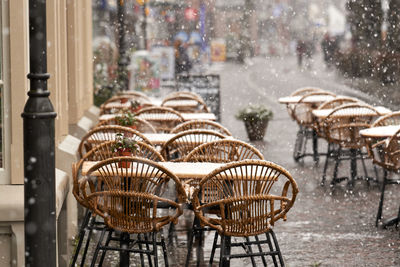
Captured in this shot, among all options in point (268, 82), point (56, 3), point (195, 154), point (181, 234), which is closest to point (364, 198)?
point (181, 234)

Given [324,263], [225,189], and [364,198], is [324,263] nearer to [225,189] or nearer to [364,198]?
[225,189]

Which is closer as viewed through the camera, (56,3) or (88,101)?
(56,3)

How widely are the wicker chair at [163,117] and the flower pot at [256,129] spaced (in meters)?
4.41

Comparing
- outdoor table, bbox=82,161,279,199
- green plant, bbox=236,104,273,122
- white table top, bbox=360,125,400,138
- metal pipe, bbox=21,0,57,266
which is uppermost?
metal pipe, bbox=21,0,57,266

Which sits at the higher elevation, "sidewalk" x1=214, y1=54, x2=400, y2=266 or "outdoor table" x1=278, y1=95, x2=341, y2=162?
"outdoor table" x1=278, y1=95, x2=341, y2=162

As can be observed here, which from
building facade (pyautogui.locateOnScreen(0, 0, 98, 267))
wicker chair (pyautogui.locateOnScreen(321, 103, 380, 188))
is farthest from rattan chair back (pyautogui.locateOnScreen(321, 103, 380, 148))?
building facade (pyautogui.locateOnScreen(0, 0, 98, 267))

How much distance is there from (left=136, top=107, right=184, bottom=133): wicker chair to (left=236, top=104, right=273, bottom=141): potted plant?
4327 millimetres

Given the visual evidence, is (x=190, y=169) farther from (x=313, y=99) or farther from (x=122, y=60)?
(x=122, y=60)

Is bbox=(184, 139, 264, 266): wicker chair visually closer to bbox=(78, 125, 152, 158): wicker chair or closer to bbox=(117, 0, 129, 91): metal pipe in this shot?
bbox=(78, 125, 152, 158): wicker chair

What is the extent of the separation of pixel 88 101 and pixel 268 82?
91.3ft

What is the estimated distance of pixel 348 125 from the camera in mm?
11008

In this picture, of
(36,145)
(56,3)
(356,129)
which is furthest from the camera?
(356,129)

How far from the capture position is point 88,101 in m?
13.0

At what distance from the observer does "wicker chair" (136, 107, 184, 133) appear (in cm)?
1059
